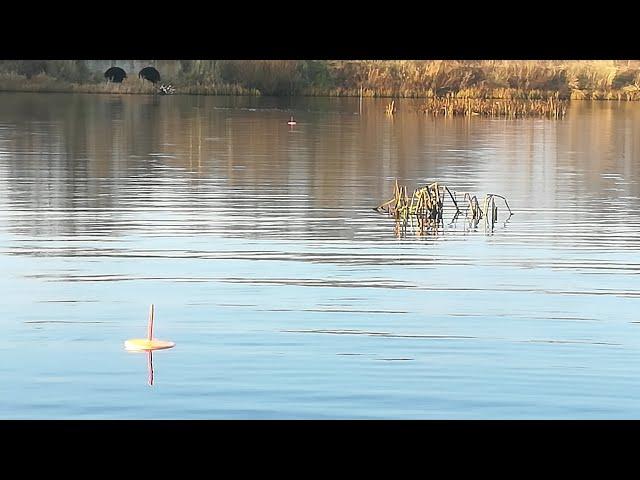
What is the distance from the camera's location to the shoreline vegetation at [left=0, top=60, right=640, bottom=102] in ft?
280

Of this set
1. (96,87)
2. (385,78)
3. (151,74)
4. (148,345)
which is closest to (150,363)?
(148,345)

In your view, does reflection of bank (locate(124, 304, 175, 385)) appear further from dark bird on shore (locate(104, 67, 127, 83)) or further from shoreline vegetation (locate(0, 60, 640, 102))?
dark bird on shore (locate(104, 67, 127, 83))

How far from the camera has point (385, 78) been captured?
90688 mm

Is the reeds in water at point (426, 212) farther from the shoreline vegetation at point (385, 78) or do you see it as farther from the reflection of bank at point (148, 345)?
the shoreline vegetation at point (385, 78)

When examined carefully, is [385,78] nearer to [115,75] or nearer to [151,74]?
[151,74]

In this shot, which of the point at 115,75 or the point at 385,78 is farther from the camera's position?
the point at 115,75

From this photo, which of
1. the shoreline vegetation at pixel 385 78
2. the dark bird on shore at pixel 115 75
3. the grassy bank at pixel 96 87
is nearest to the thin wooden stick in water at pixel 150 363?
the shoreline vegetation at pixel 385 78

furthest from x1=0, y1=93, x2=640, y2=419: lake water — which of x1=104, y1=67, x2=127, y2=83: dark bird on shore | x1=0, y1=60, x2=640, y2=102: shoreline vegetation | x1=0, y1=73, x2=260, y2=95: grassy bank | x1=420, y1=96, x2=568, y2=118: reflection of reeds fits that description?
x1=104, y1=67, x2=127, y2=83: dark bird on shore

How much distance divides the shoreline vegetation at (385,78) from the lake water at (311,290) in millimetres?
35562

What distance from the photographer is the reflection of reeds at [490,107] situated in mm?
78188

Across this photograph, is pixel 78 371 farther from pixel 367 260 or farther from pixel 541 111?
pixel 541 111

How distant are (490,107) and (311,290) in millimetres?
62672

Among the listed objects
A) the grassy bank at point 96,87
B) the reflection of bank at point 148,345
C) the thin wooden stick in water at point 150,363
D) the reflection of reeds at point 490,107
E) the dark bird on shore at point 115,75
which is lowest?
the thin wooden stick in water at point 150,363
